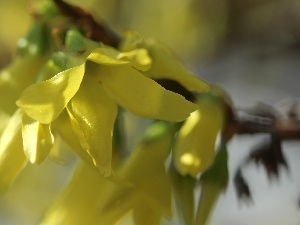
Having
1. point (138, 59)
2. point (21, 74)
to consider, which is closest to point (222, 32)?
point (21, 74)

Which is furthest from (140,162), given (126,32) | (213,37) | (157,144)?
(213,37)

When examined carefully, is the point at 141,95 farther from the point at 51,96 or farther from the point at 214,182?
the point at 214,182

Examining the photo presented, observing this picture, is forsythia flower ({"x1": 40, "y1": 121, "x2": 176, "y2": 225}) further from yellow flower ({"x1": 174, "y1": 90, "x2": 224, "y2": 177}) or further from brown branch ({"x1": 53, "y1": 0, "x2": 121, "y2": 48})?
brown branch ({"x1": 53, "y1": 0, "x2": 121, "y2": 48})

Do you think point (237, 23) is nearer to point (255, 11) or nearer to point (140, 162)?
point (255, 11)

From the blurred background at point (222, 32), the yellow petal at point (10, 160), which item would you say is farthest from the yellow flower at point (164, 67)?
the blurred background at point (222, 32)

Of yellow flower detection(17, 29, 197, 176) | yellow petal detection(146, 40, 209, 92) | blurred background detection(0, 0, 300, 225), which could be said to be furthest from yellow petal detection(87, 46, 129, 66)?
A: blurred background detection(0, 0, 300, 225)

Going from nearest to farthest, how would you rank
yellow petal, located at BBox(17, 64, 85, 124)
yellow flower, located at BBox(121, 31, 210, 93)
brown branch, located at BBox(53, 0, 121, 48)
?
yellow petal, located at BBox(17, 64, 85, 124), yellow flower, located at BBox(121, 31, 210, 93), brown branch, located at BBox(53, 0, 121, 48)
